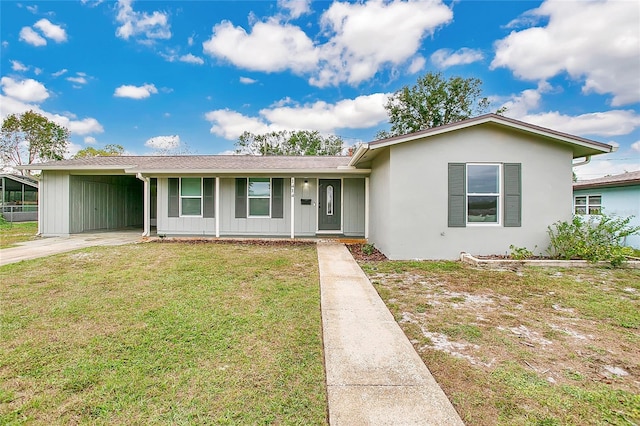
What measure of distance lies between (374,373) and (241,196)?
8.24 meters

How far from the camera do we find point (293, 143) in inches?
1283

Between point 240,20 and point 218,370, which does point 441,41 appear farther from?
point 218,370

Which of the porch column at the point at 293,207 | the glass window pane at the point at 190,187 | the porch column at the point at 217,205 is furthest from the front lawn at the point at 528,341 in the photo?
the glass window pane at the point at 190,187

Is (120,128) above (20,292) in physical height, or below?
above

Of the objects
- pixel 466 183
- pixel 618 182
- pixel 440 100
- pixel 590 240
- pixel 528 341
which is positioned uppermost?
pixel 440 100

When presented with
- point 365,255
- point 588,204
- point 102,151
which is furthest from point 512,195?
point 102,151

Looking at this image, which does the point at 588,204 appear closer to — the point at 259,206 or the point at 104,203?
the point at 259,206

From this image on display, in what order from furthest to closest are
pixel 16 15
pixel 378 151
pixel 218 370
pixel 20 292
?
1. pixel 16 15
2. pixel 378 151
3. pixel 20 292
4. pixel 218 370

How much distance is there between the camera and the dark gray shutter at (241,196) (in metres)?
9.73

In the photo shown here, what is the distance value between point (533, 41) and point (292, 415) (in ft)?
56.0

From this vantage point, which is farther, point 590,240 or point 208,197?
point 208,197

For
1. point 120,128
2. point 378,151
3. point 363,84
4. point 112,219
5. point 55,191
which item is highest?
point 363,84

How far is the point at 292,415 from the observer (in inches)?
71.0

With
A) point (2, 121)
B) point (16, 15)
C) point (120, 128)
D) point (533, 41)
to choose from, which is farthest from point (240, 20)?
point (2, 121)
